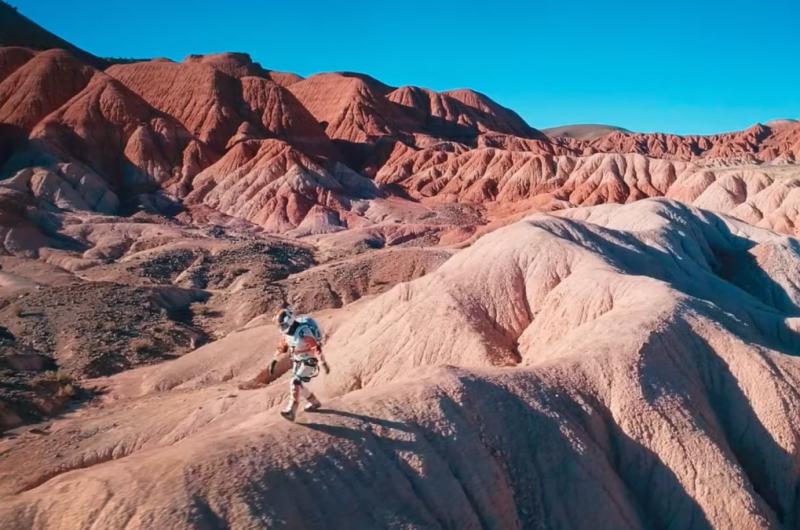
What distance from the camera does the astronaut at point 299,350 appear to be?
354 inches

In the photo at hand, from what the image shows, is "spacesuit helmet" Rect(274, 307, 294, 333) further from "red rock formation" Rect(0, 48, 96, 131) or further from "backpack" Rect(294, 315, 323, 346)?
"red rock formation" Rect(0, 48, 96, 131)

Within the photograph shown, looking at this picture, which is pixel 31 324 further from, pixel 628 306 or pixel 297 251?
pixel 628 306

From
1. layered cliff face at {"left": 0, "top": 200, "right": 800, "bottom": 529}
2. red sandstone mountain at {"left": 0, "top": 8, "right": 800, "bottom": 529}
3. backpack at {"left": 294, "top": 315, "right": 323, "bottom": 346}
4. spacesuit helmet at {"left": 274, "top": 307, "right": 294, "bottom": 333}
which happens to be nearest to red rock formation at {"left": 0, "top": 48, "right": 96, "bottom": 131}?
red sandstone mountain at {"left": 0, "top": 8, "right": 800, "bottom": 529}

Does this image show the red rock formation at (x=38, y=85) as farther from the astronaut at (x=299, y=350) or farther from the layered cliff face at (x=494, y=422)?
the astronaut at (x=299, y=350)

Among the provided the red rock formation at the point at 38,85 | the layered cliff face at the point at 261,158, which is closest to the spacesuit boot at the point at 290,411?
the layered cliff face at the point at 261,158

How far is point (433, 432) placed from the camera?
31.5ft

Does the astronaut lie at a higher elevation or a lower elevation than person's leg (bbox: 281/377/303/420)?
higher

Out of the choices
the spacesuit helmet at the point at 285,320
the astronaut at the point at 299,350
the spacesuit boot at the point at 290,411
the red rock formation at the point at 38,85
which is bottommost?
the spacesuit boot at the point at 290,411

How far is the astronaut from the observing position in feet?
29.5

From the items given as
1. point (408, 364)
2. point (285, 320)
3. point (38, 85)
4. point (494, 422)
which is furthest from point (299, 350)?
point (38, 85)

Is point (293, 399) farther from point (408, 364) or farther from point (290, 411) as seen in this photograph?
point (408, 364)

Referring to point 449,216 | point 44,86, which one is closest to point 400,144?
point 449,216

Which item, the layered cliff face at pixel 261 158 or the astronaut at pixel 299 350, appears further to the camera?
the layered cliff face at pixel 261 158

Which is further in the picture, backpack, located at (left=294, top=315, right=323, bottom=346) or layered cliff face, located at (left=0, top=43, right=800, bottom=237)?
layered cliff face, located at (left=0, top=43, right=800, bottom=237)
